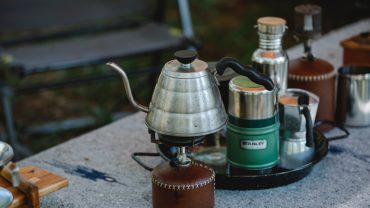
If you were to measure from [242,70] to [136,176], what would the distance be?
0.41 meters

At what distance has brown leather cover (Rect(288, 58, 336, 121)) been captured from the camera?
1.84 m

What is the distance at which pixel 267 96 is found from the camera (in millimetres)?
1525

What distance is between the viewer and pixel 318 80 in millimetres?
1832

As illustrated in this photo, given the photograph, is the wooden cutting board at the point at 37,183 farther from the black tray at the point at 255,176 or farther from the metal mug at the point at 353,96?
the metal mug at the point at 353,96

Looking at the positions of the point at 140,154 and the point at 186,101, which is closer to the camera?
the point at 186,101

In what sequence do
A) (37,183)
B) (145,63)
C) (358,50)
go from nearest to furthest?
1. (37,183)
2. (358,50)
3. (145,63)

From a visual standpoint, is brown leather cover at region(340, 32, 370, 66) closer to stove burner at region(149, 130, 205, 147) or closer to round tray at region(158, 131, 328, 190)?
round tray at region(158, 131, 328, 190)

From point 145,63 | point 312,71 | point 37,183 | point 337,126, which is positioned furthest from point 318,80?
point 145,63

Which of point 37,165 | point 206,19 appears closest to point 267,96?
point 37,165

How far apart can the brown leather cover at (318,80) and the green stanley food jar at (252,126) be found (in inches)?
11.2

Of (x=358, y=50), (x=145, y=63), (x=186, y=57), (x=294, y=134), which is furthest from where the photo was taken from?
(x=145, y=63)

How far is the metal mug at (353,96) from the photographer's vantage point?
1891 mm

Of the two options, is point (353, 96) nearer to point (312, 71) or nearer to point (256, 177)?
point (312, 71)

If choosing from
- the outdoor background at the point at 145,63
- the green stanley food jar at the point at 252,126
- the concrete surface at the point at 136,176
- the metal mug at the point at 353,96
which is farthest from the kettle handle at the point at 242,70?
the outdoor background at the point at 145,63
